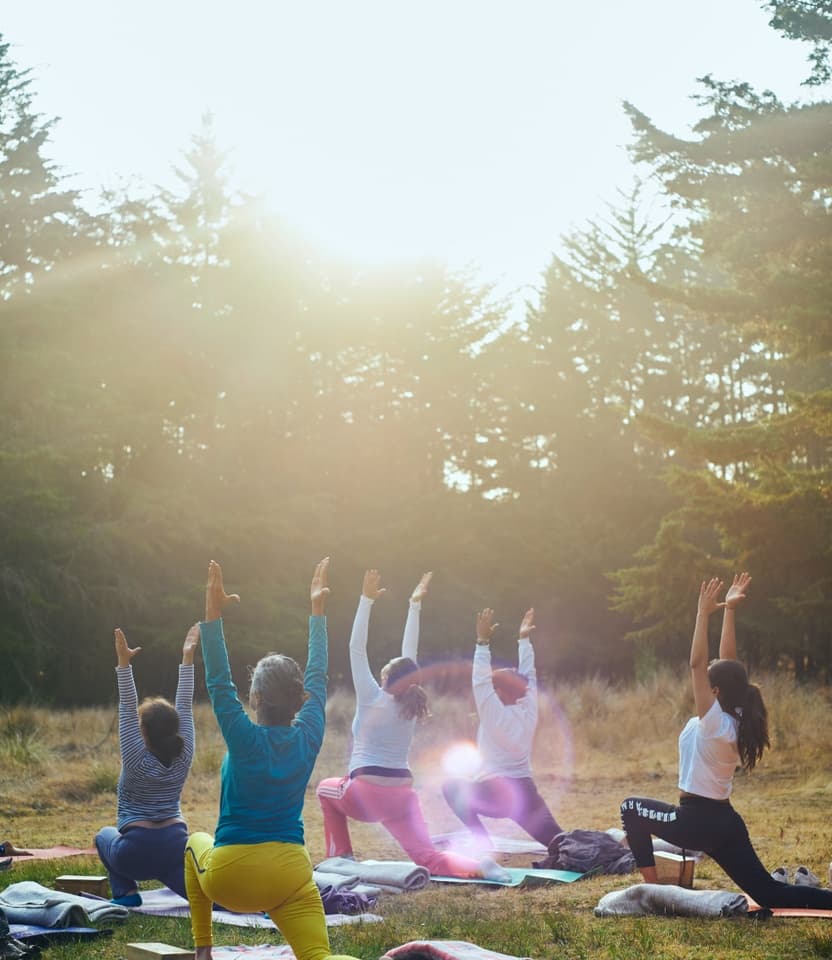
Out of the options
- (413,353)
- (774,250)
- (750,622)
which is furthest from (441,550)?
(774,250)

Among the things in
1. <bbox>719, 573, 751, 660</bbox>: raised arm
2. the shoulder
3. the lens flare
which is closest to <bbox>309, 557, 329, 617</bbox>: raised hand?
<bbox>719, 573, 751, 660</bbox>: raised arm

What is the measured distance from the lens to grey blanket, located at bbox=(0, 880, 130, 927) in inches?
221

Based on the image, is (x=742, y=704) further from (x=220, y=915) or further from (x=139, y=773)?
(x=139, y=773)

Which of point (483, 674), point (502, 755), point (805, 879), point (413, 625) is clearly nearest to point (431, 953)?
point (805, 879)

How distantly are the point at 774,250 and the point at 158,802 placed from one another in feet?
44.3

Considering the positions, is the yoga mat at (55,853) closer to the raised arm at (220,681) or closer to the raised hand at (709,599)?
the raised arm at (220,681)

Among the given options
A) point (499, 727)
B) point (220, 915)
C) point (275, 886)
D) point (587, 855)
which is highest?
point (499, 727)

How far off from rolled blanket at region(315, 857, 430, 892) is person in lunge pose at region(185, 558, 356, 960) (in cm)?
291

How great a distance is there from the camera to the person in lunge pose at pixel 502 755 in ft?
25.8

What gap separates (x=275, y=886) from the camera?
4.15 metres

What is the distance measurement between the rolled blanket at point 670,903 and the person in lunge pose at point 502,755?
1.76m

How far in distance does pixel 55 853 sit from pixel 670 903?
493 centimetres

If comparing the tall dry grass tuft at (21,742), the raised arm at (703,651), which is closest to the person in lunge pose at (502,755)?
the raised arm at (703,651)

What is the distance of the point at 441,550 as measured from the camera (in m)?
31.4
